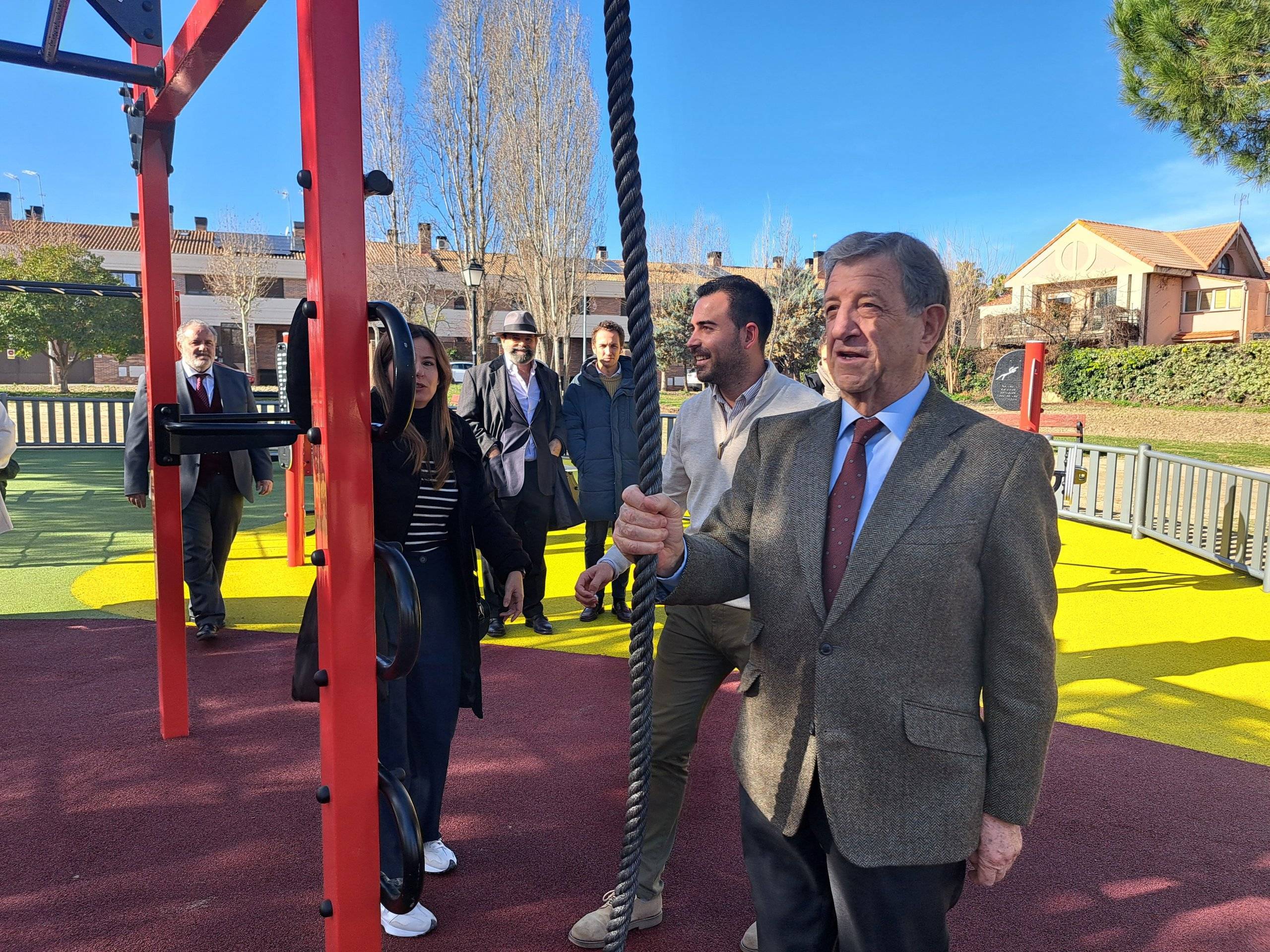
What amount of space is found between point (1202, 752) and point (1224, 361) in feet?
85.1

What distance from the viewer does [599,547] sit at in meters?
6.59

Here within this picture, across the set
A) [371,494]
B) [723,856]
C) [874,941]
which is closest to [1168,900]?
[723,856]

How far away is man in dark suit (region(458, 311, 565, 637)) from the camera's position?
5945 mm

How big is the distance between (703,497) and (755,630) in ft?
3.83

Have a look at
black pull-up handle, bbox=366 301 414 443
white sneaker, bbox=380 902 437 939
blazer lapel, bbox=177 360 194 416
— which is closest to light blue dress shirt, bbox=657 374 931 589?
black pull-up handle, bbox=366 301 414 443

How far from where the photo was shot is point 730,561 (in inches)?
74.8

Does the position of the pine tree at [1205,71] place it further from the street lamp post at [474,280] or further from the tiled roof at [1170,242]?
the tiled roof at [1170,242]

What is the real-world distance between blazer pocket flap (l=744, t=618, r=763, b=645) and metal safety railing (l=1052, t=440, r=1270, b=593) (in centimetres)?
674

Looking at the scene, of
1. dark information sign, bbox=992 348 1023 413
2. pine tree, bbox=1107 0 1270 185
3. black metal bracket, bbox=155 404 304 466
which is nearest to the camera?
black metal bracket, bbox=155 404 304 466

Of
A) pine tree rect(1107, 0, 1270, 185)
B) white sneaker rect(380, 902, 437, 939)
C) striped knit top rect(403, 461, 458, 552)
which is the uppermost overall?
Answer: pine tree rect(1107, 0, 1270, 185)

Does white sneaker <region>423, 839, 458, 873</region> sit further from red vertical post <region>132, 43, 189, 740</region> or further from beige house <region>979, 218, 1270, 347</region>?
beige house <region>979, 218, 1270, 347</region>

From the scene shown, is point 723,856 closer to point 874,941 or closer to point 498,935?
point 498,935

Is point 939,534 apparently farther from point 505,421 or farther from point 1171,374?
point 1171,374

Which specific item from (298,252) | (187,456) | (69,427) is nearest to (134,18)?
(187,456)
